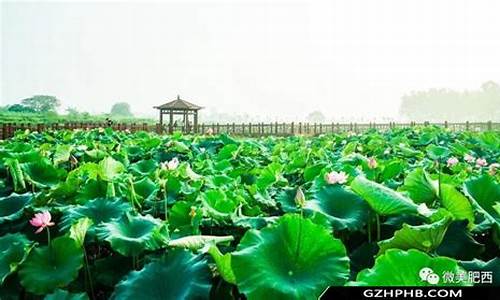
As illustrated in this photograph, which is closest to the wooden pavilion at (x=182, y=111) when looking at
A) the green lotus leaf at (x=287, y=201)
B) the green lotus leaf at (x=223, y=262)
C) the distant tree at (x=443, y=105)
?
the green lotus leaf at (x=287, y=201)

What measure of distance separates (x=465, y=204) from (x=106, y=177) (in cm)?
134

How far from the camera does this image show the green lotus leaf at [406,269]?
0.85 meters

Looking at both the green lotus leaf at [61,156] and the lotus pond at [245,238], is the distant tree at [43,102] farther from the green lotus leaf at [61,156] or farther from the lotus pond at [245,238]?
the lotus pond at [245,238]

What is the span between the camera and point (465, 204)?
131 cm

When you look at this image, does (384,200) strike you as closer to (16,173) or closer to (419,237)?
(419,237)

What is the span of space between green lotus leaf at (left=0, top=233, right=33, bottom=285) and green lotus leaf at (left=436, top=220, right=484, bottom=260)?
1.14 m

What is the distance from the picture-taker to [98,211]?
5.31ft

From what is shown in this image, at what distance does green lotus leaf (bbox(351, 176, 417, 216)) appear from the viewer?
4.21ft

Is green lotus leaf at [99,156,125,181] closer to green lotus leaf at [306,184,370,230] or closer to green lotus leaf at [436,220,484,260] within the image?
green lotus leaf at [306,184,370,230]

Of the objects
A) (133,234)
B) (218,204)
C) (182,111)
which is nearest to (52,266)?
(133,234)

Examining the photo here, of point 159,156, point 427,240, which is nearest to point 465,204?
point 427,240

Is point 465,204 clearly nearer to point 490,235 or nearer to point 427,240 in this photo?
point 490,235

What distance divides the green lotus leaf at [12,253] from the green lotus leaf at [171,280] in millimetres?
387

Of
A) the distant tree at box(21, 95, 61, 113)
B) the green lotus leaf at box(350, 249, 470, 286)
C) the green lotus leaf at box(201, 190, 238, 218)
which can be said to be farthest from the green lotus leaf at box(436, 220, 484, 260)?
the distant tree at box(21, 95, 61, 113)
